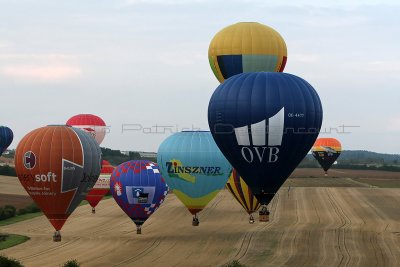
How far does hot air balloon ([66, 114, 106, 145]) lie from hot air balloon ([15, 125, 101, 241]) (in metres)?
34.8

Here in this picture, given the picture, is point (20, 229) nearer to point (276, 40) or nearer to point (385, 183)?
point (276, 40)

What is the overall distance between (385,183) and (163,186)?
60.4m

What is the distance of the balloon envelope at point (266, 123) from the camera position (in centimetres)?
3738

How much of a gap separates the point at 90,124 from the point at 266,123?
143 feet

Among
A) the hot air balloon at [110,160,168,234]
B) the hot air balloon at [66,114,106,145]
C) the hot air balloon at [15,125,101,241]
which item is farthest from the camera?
the hot air balloon at [66,114,106,145]

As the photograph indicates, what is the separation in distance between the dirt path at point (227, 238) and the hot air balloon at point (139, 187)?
2.33 m

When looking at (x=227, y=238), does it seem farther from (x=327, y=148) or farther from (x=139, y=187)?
(x=327, y=148)

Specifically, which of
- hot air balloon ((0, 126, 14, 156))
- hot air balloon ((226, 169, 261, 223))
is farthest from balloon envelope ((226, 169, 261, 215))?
hot air balloon ((0, 126, 14, 156))

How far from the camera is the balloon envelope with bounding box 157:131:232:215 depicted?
49.8 m

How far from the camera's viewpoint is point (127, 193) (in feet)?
168

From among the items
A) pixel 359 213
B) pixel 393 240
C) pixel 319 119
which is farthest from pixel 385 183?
pixel 319 119

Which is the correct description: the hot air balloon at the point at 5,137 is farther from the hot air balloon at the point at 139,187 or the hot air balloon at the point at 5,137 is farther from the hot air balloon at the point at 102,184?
the hot air balloon at the point at 139,187

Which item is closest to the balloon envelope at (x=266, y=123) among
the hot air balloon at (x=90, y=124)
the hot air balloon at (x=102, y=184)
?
the hot air balloon at (x=102, y=184)

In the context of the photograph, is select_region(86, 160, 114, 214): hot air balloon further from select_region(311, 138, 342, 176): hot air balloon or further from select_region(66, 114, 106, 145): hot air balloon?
select_region(311, 138, 342, 176): hot air balloon
